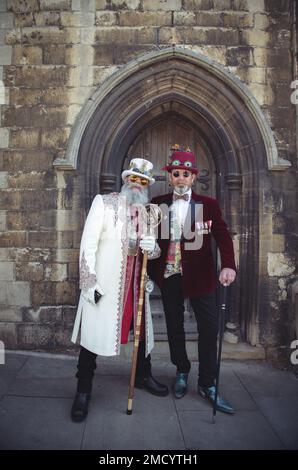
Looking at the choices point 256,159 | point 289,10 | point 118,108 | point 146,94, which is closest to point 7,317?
point 118,108

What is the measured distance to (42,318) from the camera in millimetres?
4148

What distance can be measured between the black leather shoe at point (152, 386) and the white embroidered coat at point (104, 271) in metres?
0.58

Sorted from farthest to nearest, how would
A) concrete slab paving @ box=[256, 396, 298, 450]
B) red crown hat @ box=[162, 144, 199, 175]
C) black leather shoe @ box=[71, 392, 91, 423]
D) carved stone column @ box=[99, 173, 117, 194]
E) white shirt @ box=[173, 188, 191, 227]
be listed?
1. carved stone column @ box=[99, 173, 117, 194]
2. white shirt @ box=[173, 188, 191, 227]
3. red crown hat @ box=[162, 144, 199, 175]
4. black leather shoe @ box=[71, 392, 91, 423]
5. concrete slab paving @ box=[256, 396, 298, 450]

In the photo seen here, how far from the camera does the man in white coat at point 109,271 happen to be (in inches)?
112

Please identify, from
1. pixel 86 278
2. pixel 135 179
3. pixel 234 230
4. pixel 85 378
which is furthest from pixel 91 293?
pixel 234 230

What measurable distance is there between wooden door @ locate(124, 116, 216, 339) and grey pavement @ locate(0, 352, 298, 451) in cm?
117

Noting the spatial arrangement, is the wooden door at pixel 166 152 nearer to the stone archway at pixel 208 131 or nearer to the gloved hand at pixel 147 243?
the stone archway at pixel 208 131

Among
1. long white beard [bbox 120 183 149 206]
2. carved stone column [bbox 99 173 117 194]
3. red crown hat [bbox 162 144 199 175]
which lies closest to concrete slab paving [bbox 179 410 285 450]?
long white beard [bbox 120 183 149 206]

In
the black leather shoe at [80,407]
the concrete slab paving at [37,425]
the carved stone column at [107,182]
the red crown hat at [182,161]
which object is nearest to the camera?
the concrete slab paving at [37,425]

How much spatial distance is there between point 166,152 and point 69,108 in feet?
4.03

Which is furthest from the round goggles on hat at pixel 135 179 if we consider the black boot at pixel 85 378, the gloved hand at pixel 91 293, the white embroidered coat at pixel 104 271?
the black boot at pixel 85 378

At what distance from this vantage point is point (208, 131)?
4398 mm

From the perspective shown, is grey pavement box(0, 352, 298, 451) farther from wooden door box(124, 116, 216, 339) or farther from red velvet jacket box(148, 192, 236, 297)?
wooden door box(124, 116, 216, 339)

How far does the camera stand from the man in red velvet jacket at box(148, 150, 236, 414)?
10.3ft
